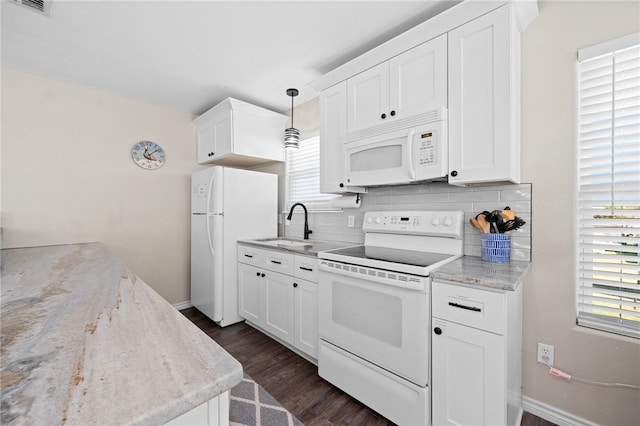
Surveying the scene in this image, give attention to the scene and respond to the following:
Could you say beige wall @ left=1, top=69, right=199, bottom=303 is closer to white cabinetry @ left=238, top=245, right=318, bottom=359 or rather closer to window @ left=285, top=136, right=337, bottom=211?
white cabinetry @ left=238, top=245, right=318, bottom=359

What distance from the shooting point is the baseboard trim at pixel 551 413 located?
156cm

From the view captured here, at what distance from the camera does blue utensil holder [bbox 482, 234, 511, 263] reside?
1644mm

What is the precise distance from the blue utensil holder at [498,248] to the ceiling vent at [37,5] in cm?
311

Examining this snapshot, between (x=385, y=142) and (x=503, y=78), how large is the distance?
2.50 feet

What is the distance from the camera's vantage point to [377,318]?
1655mm

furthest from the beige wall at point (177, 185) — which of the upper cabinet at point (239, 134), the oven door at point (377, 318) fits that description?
the oven door at point (377, 318)

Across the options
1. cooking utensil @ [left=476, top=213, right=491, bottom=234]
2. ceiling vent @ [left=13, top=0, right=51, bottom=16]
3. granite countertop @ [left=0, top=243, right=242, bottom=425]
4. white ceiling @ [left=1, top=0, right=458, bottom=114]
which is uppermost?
white ceiling @ [left=1, top=0, right=458, bottom=114]

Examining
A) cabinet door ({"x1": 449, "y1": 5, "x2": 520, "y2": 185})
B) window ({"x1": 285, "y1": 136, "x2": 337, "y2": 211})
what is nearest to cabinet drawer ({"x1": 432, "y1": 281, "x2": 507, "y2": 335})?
cabinet door ({"x1": 449, "y1": 5, "x2": 520, "y2": 185})

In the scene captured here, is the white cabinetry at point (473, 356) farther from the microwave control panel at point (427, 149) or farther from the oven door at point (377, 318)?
the microwave control panel at point (427, 149)

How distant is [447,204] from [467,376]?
1133 millimetres

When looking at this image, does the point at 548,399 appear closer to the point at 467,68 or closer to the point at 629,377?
the point at 629,377

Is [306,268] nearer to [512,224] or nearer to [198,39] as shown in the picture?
[512,224]

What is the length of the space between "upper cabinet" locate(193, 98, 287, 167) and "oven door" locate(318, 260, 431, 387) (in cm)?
183

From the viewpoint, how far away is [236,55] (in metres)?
2.29
